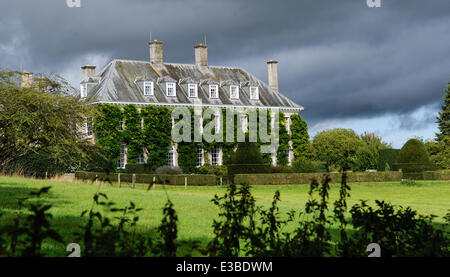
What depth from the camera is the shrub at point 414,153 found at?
42156 mm

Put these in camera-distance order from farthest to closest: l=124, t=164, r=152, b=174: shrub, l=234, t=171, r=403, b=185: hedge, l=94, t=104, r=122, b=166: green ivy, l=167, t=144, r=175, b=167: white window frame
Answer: l=167, t=144, r=175, b=167: white window frame, l=94, t=104, r=122, b=166: green ivy, l=124, t=164, r=152, b=174: shrub, l=234, t=171, r=403, b=185: hedge

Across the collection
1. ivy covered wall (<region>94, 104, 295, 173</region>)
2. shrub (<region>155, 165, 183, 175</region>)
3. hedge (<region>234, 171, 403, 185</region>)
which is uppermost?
ivy covered wall (<region>94, 104, 295, 173</region>)

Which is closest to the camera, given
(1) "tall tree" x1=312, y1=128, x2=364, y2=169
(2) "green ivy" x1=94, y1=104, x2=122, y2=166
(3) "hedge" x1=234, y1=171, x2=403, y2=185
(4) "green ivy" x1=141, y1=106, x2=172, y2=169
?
(3) "hedge" x1=234, y1=171, x2=403, y2=185

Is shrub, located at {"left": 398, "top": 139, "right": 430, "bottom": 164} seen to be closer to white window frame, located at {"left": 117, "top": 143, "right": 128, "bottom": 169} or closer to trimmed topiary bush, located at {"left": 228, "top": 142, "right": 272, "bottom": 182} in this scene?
trimmed topiary bush, located at {"left": 228, "top": 142, "right": 272, "bottom": 182}

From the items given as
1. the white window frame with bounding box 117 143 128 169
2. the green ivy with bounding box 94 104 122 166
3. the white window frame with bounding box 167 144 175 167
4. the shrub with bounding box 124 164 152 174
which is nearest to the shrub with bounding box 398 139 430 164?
the white window frame with bounding box 167 144 175 167

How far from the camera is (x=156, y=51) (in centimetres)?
4719

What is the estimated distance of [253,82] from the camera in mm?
49750

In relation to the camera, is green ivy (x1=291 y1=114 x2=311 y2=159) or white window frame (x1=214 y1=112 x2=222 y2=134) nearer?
white window frame (x1=214 y1=112 x2=222 y2=134)

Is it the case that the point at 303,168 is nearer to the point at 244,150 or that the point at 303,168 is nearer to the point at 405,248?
the point at 244,150

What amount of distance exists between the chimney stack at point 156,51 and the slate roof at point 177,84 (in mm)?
497

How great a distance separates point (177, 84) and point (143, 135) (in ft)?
20.1

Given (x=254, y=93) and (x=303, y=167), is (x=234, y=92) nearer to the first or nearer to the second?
(x=254, y=93)

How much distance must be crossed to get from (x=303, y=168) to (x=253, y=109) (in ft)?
36.8

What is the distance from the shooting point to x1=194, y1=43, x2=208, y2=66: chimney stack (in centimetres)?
4909
